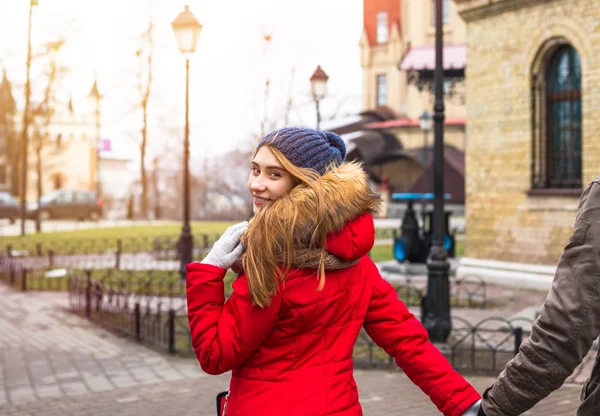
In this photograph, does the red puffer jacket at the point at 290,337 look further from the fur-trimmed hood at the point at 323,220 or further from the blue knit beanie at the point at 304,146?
the blue knit beanie at the point at 304,146

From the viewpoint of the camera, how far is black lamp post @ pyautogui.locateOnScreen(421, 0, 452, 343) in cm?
827

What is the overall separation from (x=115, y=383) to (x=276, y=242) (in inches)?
203

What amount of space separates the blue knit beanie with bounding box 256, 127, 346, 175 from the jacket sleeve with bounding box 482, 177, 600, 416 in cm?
85

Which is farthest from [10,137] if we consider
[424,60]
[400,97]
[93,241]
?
[424,60]

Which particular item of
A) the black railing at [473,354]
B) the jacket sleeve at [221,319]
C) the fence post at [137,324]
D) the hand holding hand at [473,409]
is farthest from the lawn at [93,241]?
the hand holding hand at [473,409]

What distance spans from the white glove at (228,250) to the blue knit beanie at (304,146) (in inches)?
11.1

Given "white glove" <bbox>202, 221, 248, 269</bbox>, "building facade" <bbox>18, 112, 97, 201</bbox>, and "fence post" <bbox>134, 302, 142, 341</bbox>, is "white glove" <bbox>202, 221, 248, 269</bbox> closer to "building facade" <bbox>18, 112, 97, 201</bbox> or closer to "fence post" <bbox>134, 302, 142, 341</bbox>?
"fence post" <bbox>134, 302, 142, 341</bbox>

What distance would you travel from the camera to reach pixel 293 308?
7.94 feet

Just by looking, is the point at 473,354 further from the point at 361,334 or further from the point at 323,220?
the point at 323,220

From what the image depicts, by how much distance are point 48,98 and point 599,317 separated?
114 feet

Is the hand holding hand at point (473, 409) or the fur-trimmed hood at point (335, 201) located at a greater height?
the fur-trimmed hood at point (335, 201)

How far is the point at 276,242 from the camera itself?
2.38 meters

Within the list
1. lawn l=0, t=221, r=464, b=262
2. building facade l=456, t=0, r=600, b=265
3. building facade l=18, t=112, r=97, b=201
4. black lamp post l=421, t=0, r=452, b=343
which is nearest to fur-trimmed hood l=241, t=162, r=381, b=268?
black lamp post l=421, t=0, r=452, b=343

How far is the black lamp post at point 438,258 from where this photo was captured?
827cm
